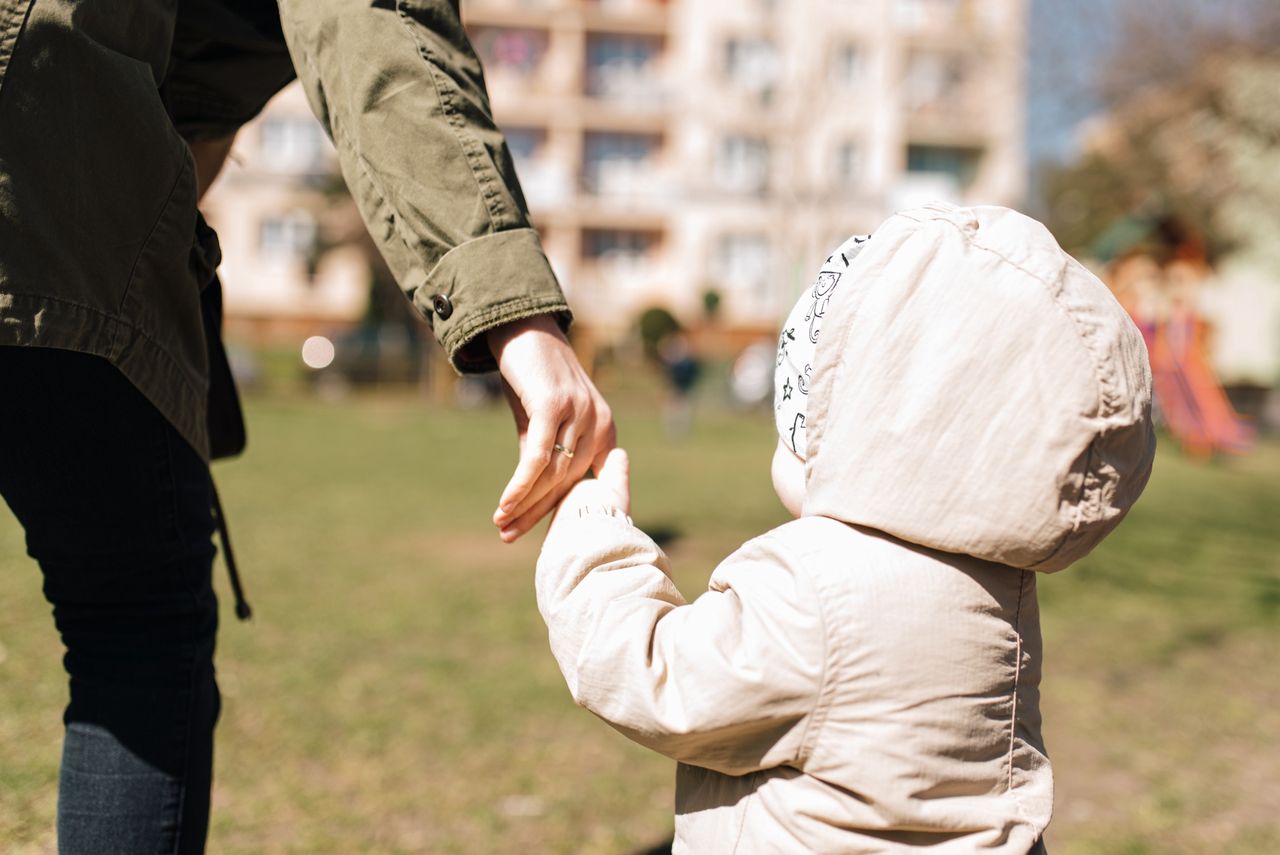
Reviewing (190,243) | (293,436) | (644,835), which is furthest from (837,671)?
(293,436)

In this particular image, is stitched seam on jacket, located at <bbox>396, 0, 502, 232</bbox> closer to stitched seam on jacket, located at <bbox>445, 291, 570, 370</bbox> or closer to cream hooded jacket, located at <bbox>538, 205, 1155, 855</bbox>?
stitched seam on jacket, located at <bbox>445, 291, 570, 370</bbox>

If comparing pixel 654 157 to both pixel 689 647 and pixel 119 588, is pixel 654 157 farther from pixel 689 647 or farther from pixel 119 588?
pixel 689 647

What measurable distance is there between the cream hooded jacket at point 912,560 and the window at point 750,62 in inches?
1275

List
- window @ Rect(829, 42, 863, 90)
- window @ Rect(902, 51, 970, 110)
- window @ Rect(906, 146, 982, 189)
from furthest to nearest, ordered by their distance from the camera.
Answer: window @ Rect(906, 146, 982, 189), window @ Rect(902, 51, 970, 110), window @ Rect(829, 42, 863, 90)

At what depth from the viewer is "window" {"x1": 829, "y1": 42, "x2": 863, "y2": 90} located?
3119 centimetres

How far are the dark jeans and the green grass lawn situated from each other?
3.25 feet

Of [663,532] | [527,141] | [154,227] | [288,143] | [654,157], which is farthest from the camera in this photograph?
[654,157]

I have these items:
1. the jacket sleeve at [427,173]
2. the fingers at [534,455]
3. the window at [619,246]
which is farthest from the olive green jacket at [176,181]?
the window at [619,246]

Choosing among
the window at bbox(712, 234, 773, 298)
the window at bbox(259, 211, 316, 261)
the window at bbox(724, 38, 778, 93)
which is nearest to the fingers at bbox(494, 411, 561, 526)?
the window at bbox(712, 234, 773, 298)

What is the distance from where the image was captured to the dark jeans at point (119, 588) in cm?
141

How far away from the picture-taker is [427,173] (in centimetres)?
144

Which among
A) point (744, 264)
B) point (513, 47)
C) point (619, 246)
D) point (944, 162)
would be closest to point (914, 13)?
point (944, 162)

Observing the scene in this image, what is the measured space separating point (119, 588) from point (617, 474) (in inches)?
26.0

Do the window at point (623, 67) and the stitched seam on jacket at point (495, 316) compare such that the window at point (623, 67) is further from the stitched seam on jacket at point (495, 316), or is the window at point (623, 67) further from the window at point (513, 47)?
the stitched seam on jacket at point (495, 316)
